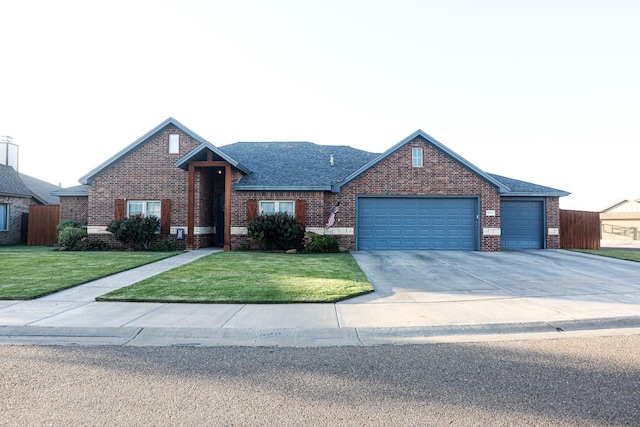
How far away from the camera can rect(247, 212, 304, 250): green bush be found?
16.5 m

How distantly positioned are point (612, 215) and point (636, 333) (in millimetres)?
42794

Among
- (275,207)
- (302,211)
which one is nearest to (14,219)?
(275,207)

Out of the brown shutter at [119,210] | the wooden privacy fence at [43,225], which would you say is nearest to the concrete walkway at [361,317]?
the brown shutter at [119,210]

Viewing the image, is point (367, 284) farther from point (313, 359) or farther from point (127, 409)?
point (127, 409)

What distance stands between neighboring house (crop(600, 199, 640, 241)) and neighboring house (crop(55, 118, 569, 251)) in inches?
1095

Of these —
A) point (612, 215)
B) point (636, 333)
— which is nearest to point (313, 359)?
point (636, 333)

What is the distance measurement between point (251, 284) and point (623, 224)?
44379 mm

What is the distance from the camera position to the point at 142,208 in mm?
18297

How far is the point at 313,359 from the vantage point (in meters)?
4.67

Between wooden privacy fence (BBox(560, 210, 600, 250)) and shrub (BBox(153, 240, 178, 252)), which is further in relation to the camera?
wooden privacy fence (BBox(560, 210, 600, 250))

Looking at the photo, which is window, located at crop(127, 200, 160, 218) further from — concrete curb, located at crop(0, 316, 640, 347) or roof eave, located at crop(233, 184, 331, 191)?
concrete curb, located at crop(0, 316, 640, 347)

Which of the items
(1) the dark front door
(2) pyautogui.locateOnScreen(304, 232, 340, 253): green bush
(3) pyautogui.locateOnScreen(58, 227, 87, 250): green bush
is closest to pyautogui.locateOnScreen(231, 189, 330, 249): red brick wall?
(2) pyautogui.locateOnScreen(304, 232, 340, 253): green bush

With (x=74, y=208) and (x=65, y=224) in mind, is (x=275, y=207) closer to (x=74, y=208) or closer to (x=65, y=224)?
(x=65, y=224)

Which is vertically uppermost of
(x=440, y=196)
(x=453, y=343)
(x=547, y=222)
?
(x=440, y=196)
